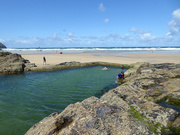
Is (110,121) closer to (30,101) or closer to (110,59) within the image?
(30,101)

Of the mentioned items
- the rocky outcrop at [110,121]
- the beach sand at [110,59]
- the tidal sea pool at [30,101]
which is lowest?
the tidal sea pool at [30,101]

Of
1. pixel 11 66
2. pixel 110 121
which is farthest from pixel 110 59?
pixel 110 121

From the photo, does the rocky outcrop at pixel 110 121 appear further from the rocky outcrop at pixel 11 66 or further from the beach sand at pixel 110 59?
the beach sand at pixel 110 59

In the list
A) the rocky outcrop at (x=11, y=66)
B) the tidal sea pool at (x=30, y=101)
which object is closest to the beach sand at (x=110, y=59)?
the rocky outcrop at (x=11, y=66)

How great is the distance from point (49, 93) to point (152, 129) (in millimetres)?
9027

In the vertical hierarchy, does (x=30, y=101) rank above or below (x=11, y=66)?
below

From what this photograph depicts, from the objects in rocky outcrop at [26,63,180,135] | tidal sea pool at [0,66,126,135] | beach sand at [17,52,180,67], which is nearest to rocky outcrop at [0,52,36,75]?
beach sand at [17,52,180,67]

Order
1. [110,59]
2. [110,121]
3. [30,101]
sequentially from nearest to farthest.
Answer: [110,121] → [30,101] → [110,59]

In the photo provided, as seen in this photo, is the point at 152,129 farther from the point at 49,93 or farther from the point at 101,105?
the point at 49,93

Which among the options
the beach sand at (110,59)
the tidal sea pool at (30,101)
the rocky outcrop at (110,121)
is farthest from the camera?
the beach sand at (110,59)

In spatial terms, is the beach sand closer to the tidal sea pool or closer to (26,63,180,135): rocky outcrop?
the tidal sea pool

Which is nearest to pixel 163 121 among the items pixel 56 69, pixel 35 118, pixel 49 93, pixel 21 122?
pixel 35 118

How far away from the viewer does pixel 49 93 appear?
36.4 ft

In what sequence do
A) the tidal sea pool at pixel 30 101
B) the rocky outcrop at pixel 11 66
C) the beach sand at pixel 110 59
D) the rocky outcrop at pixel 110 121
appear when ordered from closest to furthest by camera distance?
the rocky outcrop at pixel 110 121, the tidal sea pool at pixel 30 101, the rocky outcrop at pixel 11 66, the beach sand at pixel 110 59
